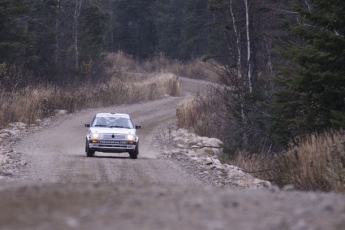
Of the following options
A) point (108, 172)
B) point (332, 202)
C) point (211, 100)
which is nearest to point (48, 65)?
point (211, 100)

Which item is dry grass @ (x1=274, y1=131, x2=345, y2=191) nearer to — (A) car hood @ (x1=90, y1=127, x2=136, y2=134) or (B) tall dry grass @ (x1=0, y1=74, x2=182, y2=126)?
(A) car hood @ (x1=90, y1=127, x2=136, y2=134)

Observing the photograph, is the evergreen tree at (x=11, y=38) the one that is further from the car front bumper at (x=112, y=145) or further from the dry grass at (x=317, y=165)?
the dry grass at (x=317, y=165)

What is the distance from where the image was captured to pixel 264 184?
563 inches

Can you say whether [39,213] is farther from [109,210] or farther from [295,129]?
[295,129]

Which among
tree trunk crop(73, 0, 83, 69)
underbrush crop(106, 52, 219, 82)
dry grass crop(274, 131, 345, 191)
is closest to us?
dry grass crop(274, 131, 345, 191)

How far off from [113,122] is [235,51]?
7150mm

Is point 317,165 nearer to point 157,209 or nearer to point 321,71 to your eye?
point 321,71

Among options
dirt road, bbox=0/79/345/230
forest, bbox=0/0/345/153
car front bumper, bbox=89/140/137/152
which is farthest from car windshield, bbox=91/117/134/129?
dirt road, bbox=0/79/345/230

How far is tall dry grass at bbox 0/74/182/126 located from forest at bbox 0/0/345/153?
1203 mm

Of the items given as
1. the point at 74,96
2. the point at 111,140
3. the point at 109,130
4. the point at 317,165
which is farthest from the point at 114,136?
the point at 74,96

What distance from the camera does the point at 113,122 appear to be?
2227 cm

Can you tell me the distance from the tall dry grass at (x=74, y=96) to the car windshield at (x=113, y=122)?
841 centimetres

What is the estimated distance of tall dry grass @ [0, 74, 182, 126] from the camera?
104ft

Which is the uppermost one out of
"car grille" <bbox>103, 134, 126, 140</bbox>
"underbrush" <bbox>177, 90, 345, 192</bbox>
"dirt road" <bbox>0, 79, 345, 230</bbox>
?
"dirt road" <bbox>0, 79, 345, 230</bbox>
